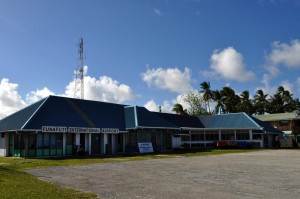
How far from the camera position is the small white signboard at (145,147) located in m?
37.8

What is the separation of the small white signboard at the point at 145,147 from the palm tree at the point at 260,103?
50.9 metres

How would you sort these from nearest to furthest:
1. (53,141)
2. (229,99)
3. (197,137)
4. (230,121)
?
(53,141) < (230,121) < (197,137) < (229,99)

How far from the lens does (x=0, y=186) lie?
12164mm

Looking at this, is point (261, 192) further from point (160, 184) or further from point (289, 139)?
point (289, 139)

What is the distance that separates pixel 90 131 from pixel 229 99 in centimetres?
5220

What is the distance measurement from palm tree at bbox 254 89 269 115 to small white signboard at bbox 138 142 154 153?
50.9 m

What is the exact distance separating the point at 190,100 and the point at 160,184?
235 feet

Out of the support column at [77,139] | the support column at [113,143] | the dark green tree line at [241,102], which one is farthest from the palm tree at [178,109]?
the support column at [77,139]

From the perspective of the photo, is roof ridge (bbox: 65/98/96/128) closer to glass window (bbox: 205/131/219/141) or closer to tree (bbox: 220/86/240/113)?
glass window (bbox: 205/131/219/141)

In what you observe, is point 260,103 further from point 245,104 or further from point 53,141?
point 53,141

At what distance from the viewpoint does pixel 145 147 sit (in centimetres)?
3838

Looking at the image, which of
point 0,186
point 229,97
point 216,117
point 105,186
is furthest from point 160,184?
point 229,97

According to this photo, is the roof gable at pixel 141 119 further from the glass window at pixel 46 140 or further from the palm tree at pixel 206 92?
the palm tree at pixel 206 92

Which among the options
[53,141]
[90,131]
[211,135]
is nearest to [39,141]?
[53,141]
